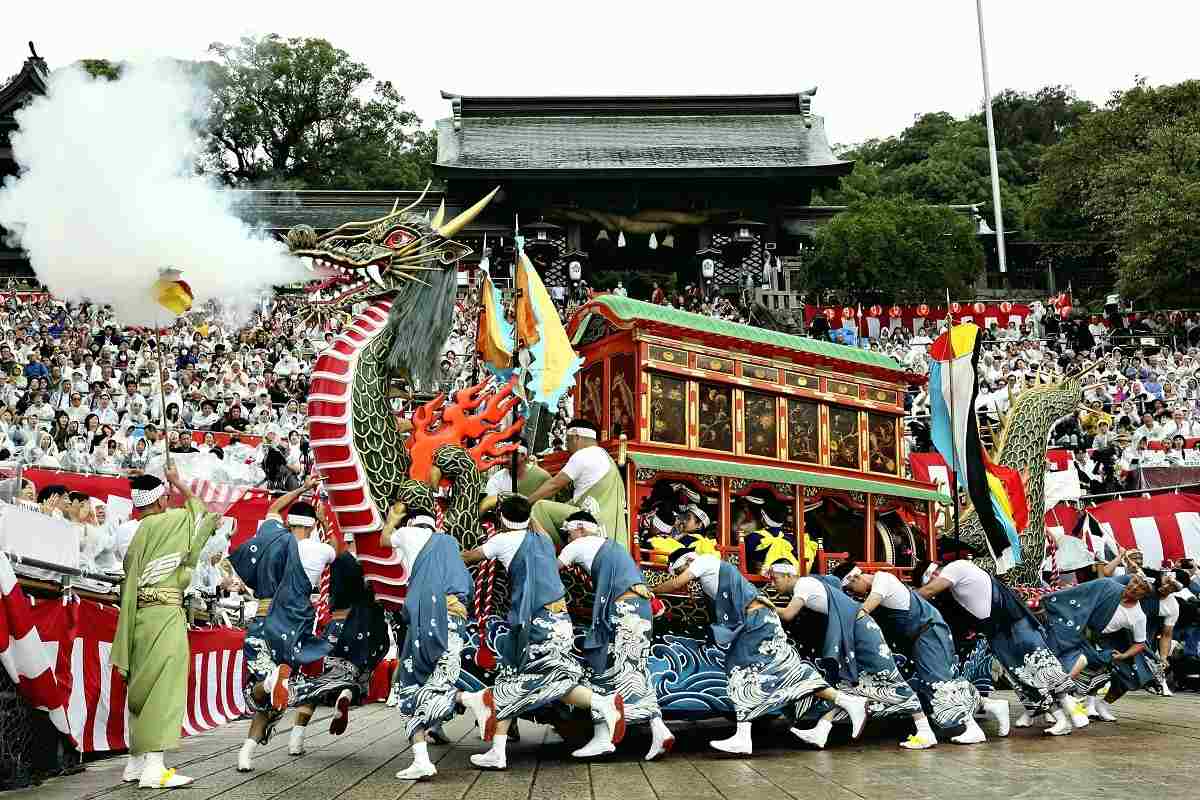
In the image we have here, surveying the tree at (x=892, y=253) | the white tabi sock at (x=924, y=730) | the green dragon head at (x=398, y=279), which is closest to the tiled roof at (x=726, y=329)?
the green dragon head at (x=398, y=279)

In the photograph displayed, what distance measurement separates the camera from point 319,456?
7.41m

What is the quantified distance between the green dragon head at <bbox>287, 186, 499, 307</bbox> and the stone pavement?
2.95 m

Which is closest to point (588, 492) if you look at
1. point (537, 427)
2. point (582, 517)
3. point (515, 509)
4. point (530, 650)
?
point (582, 517)

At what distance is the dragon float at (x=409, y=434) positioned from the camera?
7398mm

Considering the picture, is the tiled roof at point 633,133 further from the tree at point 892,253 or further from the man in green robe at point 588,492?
the man in green robe at point 588,492

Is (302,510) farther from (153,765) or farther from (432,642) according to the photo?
(153,765)

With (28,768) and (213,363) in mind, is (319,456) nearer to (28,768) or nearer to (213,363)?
(28,768)

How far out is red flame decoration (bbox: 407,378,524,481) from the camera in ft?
27.6

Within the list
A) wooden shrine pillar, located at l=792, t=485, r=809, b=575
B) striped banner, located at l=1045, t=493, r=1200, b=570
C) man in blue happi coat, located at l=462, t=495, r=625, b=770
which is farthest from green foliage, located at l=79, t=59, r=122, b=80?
striped banner, located at l=1045, t=493, r=1200, b=570

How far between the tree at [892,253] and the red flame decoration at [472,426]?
22.4 metres

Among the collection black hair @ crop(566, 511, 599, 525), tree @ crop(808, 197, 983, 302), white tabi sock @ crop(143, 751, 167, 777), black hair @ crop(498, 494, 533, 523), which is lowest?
white tabi sock @ crop(143, 751, 167, 777)

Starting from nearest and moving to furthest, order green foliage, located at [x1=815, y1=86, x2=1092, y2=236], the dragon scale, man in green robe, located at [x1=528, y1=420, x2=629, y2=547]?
man in green robe, located at [x1=528, y1=420, x2=629, y2=547]
the dragon scale
green foliage, located at [x1=815, y1=86, x2=1092, y2=236]

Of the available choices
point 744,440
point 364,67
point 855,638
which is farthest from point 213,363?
point 364,67

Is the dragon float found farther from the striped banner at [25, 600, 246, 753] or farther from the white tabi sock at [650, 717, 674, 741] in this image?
the striped banner at [25, 600, 246, 753]
